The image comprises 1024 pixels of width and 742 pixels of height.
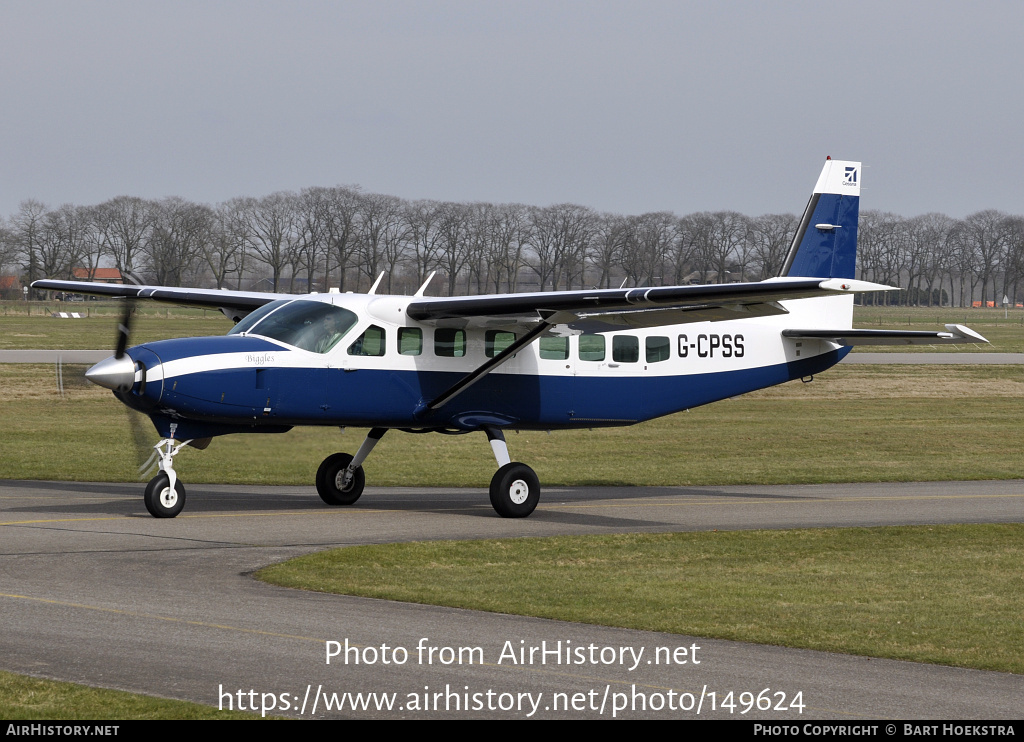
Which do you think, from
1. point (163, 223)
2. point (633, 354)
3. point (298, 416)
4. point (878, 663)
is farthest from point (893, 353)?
point (163, 223)

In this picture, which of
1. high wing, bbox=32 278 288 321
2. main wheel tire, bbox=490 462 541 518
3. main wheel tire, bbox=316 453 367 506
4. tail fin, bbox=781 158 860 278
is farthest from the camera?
tail fin, bbox=781 158 860 278

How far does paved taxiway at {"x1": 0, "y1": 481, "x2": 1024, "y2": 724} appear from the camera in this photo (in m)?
8.41

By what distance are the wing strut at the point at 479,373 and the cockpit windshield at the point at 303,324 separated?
1.73m

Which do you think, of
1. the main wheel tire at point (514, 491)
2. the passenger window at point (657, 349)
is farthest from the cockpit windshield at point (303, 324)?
the passenger window at point (657, 349)

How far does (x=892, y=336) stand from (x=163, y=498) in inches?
455

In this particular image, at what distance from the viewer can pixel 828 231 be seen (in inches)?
888

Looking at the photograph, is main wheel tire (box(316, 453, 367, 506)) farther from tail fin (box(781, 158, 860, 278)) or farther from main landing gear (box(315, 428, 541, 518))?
tail fin (box(781, 158, 860, 278))

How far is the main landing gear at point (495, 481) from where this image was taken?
59.2 ft

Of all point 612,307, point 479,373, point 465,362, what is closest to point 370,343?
point 465,362

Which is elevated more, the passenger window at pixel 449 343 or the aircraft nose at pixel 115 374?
the passenger window at pixel 449 343

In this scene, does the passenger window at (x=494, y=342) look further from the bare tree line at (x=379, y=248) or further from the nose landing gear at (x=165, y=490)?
the bare tree line at (x=379, y=248)

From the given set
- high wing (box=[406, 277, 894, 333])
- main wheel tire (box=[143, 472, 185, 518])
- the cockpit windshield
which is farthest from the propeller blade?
high wing (box=[406, 277, 894, 333])

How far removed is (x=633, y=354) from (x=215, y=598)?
1008 centimetres

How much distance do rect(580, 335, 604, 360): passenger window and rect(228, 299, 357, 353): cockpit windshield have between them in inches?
155
